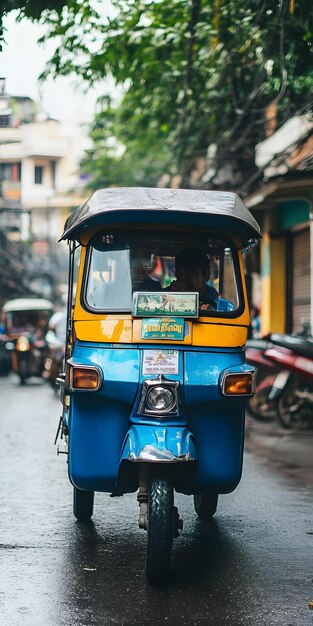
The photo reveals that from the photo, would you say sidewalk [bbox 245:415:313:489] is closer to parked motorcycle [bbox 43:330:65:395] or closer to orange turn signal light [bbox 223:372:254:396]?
orange turn signal light [bbox 223:372:254:396]

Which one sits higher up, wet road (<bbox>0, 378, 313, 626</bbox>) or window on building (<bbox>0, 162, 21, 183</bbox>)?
window on building (<bbox>0, 162, 21, 183</bbox>)

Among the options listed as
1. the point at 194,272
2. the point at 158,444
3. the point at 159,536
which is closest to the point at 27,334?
the point at 194,272

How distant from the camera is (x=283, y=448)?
33.7 feet

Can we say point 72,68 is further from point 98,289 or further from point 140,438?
point 140,438

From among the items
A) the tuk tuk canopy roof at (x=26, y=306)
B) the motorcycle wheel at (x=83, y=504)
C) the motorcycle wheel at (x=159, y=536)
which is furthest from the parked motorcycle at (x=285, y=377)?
the tuk tuk canopy roof at (x=26, y=306)

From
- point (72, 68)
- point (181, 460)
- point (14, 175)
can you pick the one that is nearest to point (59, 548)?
point (181, 460)

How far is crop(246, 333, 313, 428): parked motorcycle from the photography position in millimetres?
11094

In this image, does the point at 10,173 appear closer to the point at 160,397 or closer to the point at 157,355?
the point at 157,355

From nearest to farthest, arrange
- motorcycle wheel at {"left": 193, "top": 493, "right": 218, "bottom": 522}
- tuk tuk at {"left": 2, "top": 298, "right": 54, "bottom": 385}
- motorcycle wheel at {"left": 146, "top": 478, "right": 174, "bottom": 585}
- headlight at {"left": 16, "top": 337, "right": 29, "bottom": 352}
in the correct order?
1. motorcycle wheel at {"left": 146, "top": 478, "right": 174, "bottom": 585}
2. motorcycle wheel at {"left": 193, "top": 493, "right": 218, "bottom": 522}
3. headlight at {"left": 16, "top": 337, "right": 29, "bottom": 352}
4. tuk tuk at {"left": 2, "top": 298, "right": 54, "bottom": 385}

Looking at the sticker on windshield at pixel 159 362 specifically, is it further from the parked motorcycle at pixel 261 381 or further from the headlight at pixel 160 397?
the parked motorcycle at pixel 261 381

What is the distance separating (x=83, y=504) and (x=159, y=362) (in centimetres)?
151

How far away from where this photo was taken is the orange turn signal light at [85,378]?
198 inches

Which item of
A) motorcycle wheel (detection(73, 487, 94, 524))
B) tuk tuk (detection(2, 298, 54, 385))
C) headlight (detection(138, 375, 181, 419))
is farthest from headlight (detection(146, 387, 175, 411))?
tuk tuk (detection(2, 298, 54, 385))

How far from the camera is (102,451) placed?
16.9 ft
